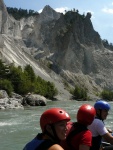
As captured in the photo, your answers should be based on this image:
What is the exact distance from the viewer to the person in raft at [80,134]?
15.7ft

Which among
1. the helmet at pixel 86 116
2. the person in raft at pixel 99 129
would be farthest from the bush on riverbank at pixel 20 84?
the helmet at pixel 86 116

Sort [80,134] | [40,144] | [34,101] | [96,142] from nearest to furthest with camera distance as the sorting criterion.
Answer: [40,144], [80,134], [96,142], [34,101]

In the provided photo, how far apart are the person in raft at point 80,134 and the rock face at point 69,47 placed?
101461mm

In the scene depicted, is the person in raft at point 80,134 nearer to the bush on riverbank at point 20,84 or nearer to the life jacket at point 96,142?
the life jacket at point 96,142

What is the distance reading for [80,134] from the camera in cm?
487

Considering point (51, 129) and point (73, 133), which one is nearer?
point (51, 129)

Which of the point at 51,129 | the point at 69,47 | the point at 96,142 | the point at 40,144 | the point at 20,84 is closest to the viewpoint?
the point at 40,144

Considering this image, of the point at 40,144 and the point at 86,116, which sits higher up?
the point at 86,116

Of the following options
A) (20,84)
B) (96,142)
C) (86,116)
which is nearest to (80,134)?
(86,116)

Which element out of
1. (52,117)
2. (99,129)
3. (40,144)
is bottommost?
(99,129)

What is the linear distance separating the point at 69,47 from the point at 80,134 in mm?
125739

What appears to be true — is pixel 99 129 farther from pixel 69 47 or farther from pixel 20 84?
pixel 69 47

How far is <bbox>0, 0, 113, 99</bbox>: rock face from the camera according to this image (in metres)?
118

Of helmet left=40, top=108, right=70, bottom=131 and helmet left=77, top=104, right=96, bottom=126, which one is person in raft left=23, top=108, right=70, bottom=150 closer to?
helmet left=40, top=108, right=70, bottom=131
